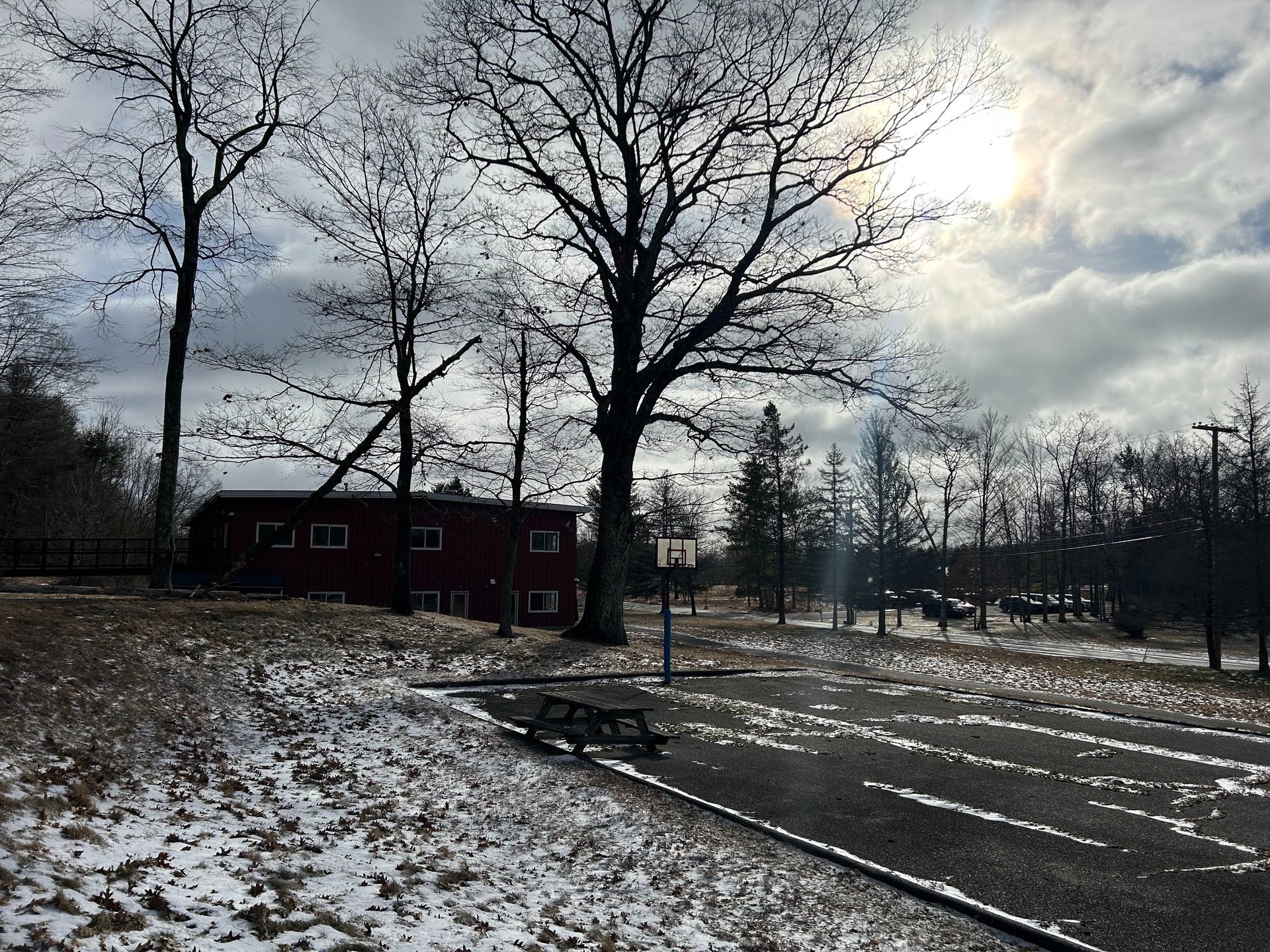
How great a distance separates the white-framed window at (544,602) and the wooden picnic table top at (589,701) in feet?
85.4

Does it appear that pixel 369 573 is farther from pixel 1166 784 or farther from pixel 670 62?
pixel 1166 784

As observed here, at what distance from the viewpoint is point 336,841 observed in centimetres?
656

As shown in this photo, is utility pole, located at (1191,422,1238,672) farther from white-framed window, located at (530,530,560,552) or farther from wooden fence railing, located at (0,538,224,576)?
wooden fence railing, located at (0,538,224,576)

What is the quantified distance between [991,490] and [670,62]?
42.1 metres

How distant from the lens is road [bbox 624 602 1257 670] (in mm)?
37281

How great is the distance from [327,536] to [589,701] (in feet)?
84.9

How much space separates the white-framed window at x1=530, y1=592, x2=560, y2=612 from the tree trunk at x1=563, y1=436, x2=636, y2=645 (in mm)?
18322

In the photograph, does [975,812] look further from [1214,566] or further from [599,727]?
[1214,566]

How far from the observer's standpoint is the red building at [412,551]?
110 feet

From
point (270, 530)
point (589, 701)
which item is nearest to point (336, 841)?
point (589, 701)

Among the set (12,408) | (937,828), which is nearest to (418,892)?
(937,828)

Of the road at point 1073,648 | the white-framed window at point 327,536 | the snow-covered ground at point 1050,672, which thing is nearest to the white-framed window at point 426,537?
the white-framed window at point 327,536

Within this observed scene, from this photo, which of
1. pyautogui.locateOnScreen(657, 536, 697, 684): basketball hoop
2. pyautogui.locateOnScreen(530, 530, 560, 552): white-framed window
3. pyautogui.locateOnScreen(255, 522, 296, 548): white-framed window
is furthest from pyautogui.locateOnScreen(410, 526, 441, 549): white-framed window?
pyautogui.locateOnScreen(657, 536, 697, 684): basketball hoop

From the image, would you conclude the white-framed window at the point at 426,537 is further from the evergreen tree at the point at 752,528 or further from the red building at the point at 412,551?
the evergreen tree at the point at 752,528
